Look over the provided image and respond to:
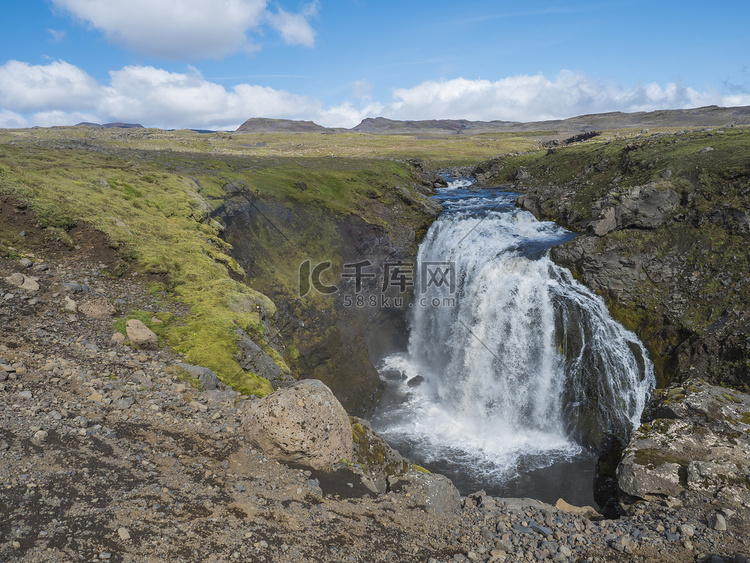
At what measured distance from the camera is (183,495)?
756 cm

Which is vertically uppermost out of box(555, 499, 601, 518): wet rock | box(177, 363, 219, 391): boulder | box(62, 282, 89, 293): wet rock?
box(62, 282, 89, 293): wet rock

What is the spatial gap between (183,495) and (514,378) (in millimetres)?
23281

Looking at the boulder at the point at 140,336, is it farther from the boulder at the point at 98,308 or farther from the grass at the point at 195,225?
the boulder at the point at 98,308

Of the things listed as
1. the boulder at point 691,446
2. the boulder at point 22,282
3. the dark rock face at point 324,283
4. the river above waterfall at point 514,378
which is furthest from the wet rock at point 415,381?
the boulder at point 22,282

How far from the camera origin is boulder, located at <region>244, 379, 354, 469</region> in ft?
32.1

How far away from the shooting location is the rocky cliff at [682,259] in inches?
899

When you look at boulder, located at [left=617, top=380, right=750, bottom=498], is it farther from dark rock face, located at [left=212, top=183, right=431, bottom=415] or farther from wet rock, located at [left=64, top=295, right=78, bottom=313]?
wet rock, located at [left=64, top=295, right=78, bottom=313]

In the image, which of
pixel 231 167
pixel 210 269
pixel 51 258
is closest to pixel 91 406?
pixel 51 258

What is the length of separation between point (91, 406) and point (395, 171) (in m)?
49.1

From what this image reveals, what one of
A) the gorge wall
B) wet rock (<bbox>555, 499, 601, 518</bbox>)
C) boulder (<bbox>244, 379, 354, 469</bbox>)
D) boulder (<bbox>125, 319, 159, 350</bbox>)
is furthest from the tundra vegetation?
wet rock (<bbox>555, 499, 601, 518</bbox>)

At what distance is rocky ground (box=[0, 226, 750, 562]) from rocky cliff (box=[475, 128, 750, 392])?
1472cm

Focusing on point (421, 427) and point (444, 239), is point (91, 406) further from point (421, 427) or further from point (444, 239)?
point (444, 239)

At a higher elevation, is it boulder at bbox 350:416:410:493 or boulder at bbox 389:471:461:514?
boulder at bbox 350:416:410:493

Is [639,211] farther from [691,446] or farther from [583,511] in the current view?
[583,511]
